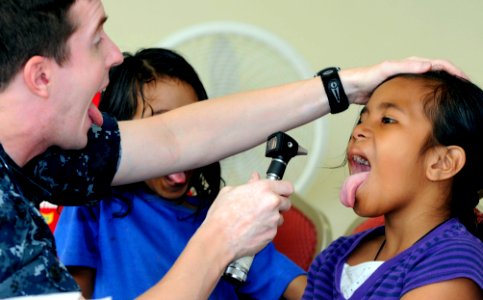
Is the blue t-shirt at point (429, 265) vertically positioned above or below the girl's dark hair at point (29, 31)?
below

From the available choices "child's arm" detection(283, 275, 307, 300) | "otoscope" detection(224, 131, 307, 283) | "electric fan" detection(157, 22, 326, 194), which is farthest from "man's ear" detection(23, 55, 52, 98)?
"electric fan" detection(157, 22, 326, 194)

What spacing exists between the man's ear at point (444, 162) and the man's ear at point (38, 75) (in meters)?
0.64

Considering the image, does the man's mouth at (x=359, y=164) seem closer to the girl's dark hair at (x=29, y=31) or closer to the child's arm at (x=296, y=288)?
the child's arm at (x=296, y=288)

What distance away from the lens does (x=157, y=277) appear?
1.63 meters

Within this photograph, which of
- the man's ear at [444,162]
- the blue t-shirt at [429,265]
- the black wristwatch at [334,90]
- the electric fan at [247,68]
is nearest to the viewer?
the blue t-shirt at [429,265]

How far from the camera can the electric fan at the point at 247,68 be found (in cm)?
238

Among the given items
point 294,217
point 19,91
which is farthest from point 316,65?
point 19,91

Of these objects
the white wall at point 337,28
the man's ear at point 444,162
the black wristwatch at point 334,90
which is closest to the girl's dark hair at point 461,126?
the man's ear at point 444,162

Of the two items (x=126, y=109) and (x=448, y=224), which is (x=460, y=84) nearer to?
(x=448, y=224)

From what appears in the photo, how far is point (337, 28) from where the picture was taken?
2809mm

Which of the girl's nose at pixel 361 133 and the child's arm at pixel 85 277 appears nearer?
the girl's nose at pixel 361 133

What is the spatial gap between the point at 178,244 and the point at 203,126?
0.28 metres

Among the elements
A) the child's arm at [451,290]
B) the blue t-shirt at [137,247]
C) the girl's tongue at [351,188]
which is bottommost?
the blue t-shirt at [137,247]

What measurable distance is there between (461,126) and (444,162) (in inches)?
2.7
